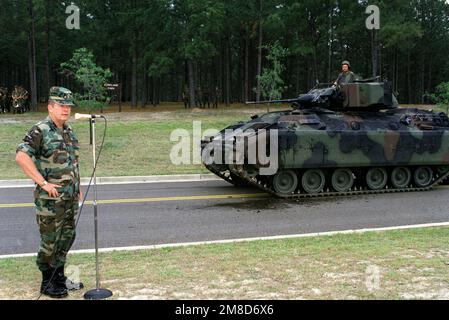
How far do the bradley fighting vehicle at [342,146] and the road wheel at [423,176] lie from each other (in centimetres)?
3

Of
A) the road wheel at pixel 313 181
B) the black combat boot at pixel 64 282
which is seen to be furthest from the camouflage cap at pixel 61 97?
the road wheel at pixel 313 181

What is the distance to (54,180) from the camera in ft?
18.2

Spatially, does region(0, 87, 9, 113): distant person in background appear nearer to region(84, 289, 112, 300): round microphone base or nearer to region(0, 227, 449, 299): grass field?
region(0, 227, 449, 299): grass field

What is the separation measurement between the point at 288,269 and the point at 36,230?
4.83m

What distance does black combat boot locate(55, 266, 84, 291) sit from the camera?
5.73 m

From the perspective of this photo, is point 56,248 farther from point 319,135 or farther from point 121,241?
point 319,135

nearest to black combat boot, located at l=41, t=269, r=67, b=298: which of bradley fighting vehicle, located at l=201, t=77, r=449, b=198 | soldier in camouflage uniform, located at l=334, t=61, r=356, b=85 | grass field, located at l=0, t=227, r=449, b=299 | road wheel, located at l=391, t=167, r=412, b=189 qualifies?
grass field, located at l=0, t=227, r=449, b=299

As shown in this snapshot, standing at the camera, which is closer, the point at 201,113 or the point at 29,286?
the point at 29,286

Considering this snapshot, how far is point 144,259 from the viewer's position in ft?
23.3

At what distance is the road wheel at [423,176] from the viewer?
14570 mm

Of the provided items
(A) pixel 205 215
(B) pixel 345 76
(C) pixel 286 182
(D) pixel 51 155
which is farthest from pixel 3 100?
(D) pixel 51 155

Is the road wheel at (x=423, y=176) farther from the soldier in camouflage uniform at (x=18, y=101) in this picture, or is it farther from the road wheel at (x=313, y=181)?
A: the soldier in camouflage uniform at (x=18, y=101)

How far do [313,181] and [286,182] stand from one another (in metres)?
0.78

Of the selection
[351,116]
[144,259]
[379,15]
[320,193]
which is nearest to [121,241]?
[144,259]
